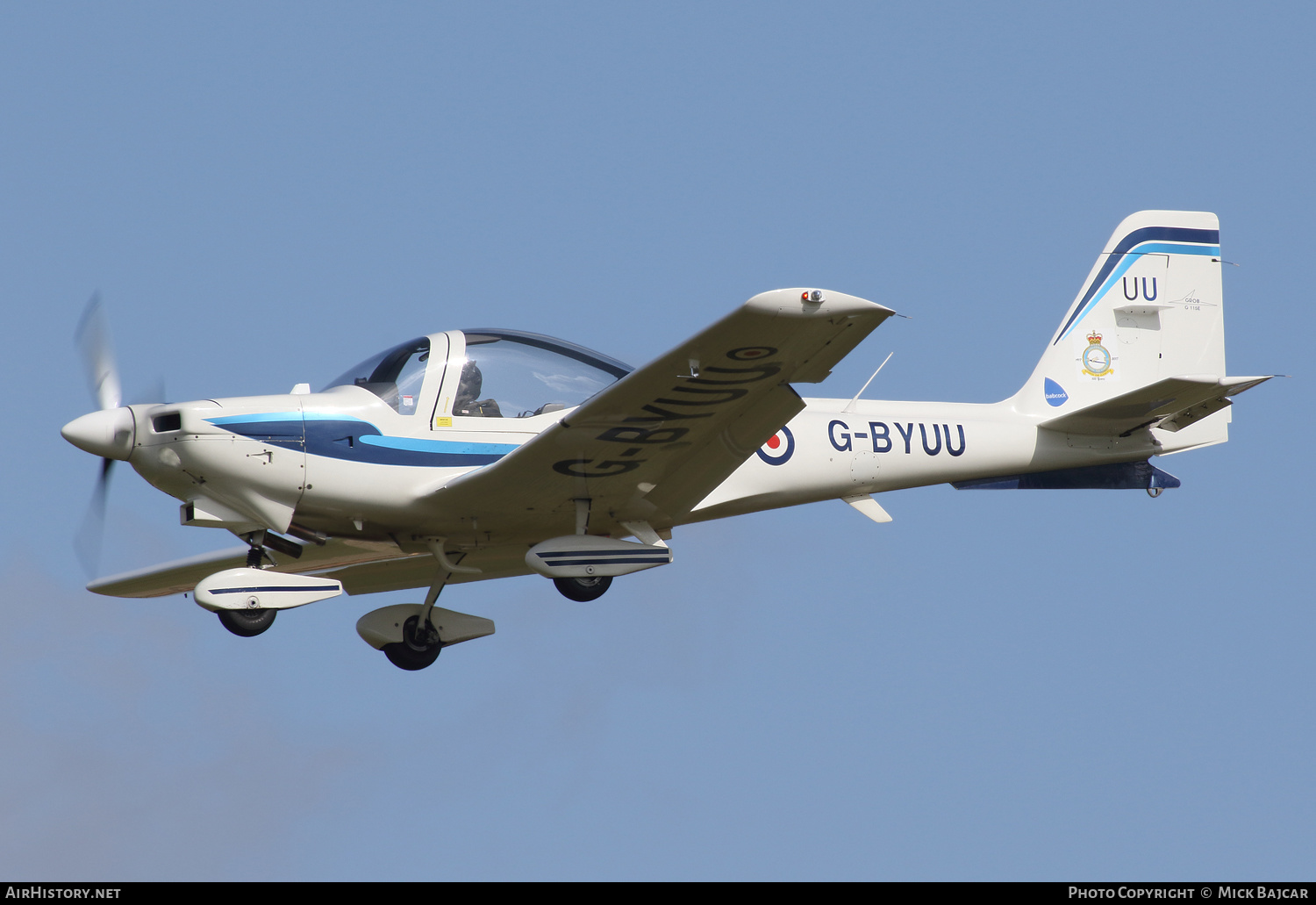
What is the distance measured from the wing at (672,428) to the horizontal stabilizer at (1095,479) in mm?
3298

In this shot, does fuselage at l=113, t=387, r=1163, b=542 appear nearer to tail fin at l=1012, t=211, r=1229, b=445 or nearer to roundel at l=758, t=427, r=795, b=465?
roundel at l=758, t=427, r=795, b=465

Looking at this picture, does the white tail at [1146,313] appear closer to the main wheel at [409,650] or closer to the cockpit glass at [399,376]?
the cockpit glass at [399,376]

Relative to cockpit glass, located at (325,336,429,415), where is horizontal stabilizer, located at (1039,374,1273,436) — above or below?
below

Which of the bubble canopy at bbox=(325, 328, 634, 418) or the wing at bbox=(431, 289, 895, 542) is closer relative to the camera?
the wing at bbox=(431, 289, 895, 542)

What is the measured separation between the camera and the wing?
362 inches

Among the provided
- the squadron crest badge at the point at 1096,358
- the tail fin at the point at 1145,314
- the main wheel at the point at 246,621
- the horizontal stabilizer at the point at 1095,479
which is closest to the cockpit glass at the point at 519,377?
the main wheel at the point at 246,621

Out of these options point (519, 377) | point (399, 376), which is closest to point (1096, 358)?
point (519, 377)

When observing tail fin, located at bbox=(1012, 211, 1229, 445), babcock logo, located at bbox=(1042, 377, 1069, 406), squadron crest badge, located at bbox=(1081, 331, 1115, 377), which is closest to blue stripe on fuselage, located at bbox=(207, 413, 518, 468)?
babcock logo, located at bbox=(1042, 377, 1069, 406)

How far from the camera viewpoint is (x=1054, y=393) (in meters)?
14.1

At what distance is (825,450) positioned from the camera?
12.8 meters

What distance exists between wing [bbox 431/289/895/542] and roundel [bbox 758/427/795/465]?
0.91 m

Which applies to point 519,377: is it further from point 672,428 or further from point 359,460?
point 672,428
